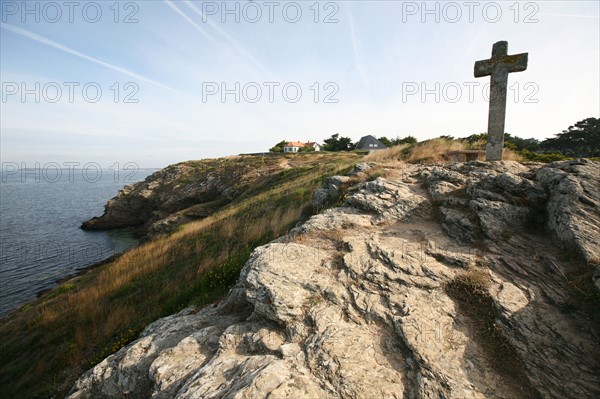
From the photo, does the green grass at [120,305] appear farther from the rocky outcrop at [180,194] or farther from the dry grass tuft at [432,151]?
the rocky outcrop at [180,194]

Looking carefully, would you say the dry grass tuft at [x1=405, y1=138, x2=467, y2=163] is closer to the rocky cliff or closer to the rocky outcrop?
the rocky cliff

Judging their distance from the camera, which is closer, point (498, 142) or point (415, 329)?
point (415, 329)

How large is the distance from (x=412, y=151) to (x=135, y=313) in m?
12.8

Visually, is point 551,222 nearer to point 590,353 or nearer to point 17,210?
point 590,353

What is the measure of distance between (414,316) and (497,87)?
30.6 ft

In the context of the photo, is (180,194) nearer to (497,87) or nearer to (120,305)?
(120,305)

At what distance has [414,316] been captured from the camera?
13.5 feet

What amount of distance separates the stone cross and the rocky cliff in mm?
3391

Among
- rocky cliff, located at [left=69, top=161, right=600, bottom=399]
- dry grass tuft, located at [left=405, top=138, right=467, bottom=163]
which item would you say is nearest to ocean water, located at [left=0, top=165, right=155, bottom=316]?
rocky cliff, located at [left=69, top=161, right=600, bottom=399]

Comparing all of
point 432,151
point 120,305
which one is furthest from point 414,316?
point 432,151

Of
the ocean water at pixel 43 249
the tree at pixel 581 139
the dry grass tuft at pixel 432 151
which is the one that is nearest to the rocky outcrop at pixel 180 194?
the ocean water at pixel 43 249

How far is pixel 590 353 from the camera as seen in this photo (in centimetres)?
339

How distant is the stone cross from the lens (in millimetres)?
9539

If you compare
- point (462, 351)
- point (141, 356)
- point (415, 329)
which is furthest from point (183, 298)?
point (462, 351)
